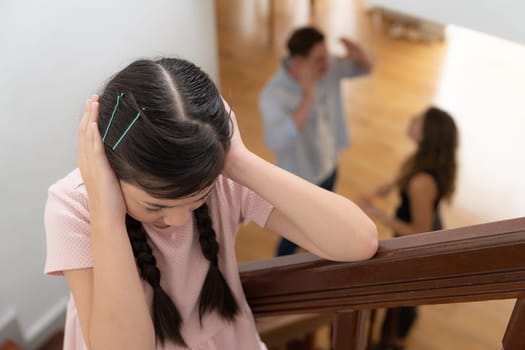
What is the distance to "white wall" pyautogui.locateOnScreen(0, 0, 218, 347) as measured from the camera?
1.73 m

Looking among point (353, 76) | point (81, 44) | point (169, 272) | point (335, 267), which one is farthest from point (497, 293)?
point (353, 76)

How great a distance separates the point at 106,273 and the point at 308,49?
1726 millimetres

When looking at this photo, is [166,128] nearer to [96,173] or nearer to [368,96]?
[96,173]

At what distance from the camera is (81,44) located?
1878 millimetres

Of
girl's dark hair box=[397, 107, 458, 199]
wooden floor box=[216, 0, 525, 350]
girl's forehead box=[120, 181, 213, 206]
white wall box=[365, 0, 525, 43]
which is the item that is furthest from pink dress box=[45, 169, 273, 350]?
wooden floor box=[216, 0, 525, 350]

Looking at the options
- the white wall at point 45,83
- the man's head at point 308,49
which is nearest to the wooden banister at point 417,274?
the white wall at point 45,83

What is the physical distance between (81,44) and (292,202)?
4.04 ft

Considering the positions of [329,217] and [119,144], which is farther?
[329,217]

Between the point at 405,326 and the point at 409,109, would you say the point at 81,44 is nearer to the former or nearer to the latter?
the point at 405,326

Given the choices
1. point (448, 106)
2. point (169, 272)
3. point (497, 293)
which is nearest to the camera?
point (497, 293)

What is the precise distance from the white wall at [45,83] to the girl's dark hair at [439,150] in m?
0.97

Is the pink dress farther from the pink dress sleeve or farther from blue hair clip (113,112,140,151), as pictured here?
blue hair clip (113,112,140,151)

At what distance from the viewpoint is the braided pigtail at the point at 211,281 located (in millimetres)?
1011

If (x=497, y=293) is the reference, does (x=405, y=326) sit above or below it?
below
